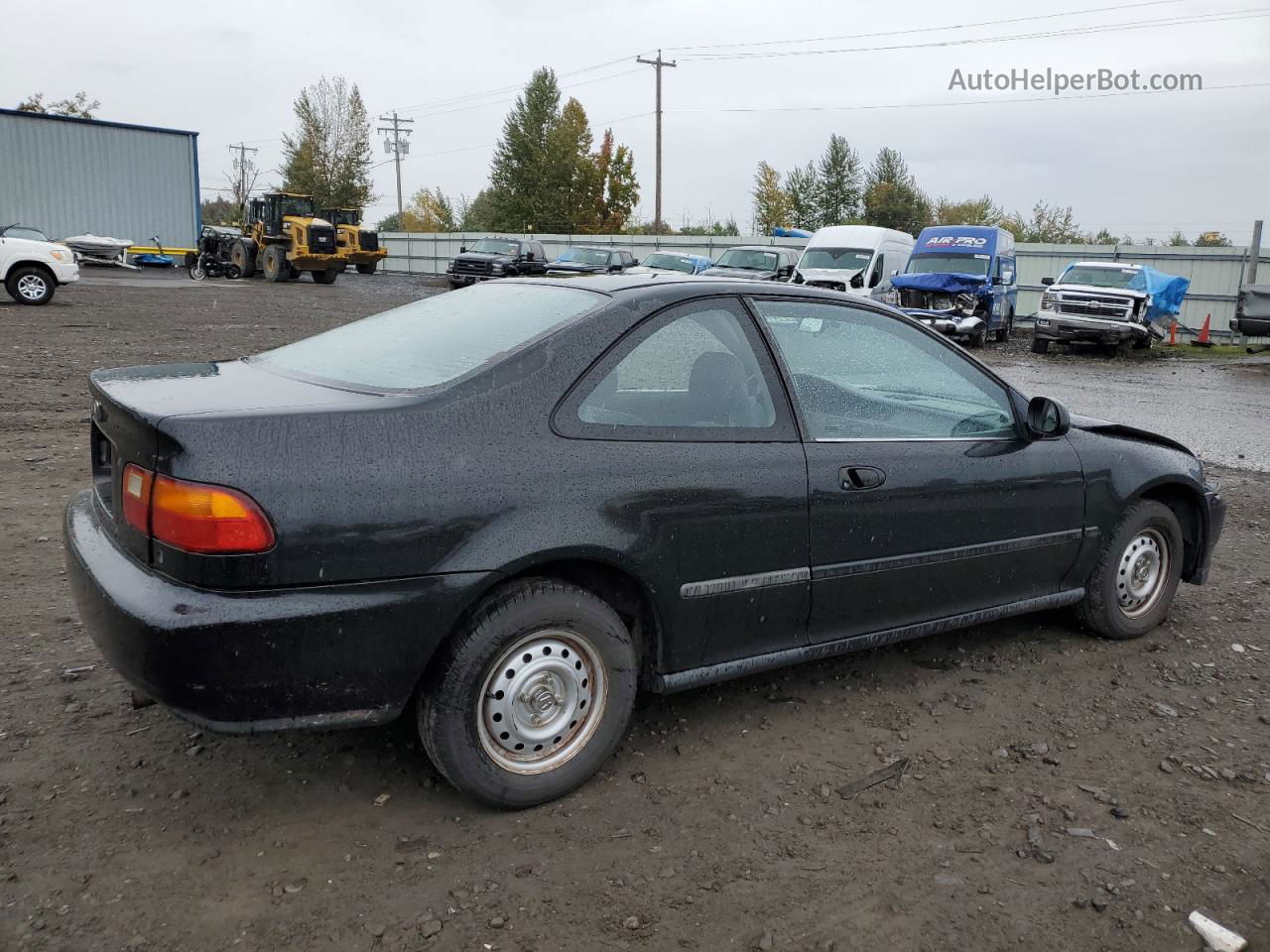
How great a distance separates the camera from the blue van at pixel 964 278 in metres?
21.5

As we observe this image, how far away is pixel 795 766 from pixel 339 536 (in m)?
1.63

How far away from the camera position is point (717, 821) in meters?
2.96

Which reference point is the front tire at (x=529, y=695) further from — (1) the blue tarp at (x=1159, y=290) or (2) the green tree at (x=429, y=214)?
(2) the green tree at (x=429, y=214)

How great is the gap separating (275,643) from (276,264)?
33.6 m

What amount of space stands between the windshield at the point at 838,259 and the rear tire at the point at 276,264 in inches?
701

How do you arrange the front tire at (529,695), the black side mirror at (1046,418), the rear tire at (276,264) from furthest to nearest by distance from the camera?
1. the rear tire at (276,264)
2. the black side mirror at (1046,418)
3. the front tire at (529,695)

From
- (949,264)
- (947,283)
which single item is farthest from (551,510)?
(949,264)

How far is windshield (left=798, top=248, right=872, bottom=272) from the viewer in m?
23.7

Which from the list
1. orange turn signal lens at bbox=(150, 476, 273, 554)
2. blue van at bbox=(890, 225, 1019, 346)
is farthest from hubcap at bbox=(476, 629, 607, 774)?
blue van at bbox=(890, 225, 1019, 346)

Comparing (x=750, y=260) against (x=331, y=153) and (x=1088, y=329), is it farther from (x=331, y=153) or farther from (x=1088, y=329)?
(x=331, y=153)

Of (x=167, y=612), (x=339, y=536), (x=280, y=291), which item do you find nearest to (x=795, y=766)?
(x=339, y=536)

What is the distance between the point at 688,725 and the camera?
355 cm

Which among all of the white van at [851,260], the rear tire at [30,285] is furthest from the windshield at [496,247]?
the rear tire at [30,285]

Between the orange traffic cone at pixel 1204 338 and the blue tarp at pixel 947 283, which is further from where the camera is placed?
the orange traffic cone at pixel 1204 338
